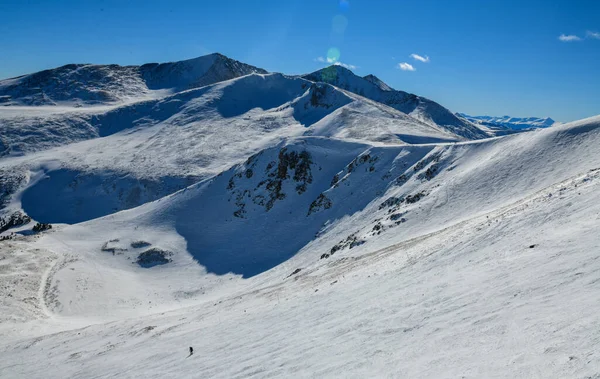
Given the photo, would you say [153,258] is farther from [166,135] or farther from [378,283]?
[166,135]

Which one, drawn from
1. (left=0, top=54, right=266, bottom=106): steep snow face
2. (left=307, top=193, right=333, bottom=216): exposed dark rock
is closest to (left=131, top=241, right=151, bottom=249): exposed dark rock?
(left=307, top=193, right=333, bottom=216): exposed dark rock

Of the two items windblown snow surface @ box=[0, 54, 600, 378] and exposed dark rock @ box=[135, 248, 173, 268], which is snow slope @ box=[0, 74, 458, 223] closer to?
windblown snow surface @ box=[0, 54, 600, 378]

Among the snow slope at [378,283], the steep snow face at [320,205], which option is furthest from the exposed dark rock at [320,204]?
the snow slope at [378,283]

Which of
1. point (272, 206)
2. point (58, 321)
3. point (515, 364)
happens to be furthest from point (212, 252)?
point (515, 364)

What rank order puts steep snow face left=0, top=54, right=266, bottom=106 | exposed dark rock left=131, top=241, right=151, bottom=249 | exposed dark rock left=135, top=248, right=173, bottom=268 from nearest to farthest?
exposed dark rock left=135, top=248, right=173, bottom=268
exposed dark rock left=131, top=241, right=151, bottom=249
steep snow face left=0, top=54, right=266, bottom=106

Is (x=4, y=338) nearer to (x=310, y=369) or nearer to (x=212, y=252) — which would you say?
(x=212, y=252)

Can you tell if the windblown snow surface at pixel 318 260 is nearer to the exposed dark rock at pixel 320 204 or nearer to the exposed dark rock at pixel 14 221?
the exposed dark rock at pixel 320 204
